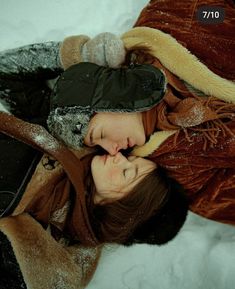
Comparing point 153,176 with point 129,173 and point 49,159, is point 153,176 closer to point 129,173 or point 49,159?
point 129,173

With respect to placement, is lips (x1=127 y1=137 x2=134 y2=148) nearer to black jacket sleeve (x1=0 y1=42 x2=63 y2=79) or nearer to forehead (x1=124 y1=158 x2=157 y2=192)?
forehead (x1=124 y1=158 x2=157 y2=192)

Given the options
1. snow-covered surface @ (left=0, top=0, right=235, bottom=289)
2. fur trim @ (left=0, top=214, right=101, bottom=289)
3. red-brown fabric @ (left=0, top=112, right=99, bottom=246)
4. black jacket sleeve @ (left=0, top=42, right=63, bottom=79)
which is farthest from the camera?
snow-covered surface @ (left=0, top=0, right=235, bottom=289)

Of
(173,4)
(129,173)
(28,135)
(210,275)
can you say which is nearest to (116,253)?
(210,275)

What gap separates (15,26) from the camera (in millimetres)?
1710

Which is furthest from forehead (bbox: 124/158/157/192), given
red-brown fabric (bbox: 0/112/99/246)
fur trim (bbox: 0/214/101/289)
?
fur trim (bbox: 0/214/101/289)

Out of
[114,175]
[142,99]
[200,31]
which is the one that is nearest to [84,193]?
[114,175]

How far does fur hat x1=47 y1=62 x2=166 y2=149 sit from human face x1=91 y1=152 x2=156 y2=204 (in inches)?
4.3

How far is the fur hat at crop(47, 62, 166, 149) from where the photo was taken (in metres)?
1.24

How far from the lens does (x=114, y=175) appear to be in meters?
Result: 1.27

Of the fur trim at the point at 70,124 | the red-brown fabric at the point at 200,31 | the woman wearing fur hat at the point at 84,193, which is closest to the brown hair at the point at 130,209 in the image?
the woman wearing fur hat at the point at 84,193

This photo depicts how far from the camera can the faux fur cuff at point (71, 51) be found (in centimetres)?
137

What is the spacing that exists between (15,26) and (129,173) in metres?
0.85

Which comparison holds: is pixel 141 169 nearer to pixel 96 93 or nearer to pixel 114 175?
pixel 114 175

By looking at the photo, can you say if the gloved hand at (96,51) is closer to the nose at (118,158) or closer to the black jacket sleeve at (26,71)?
the black jacket sleeve at (26,71)
